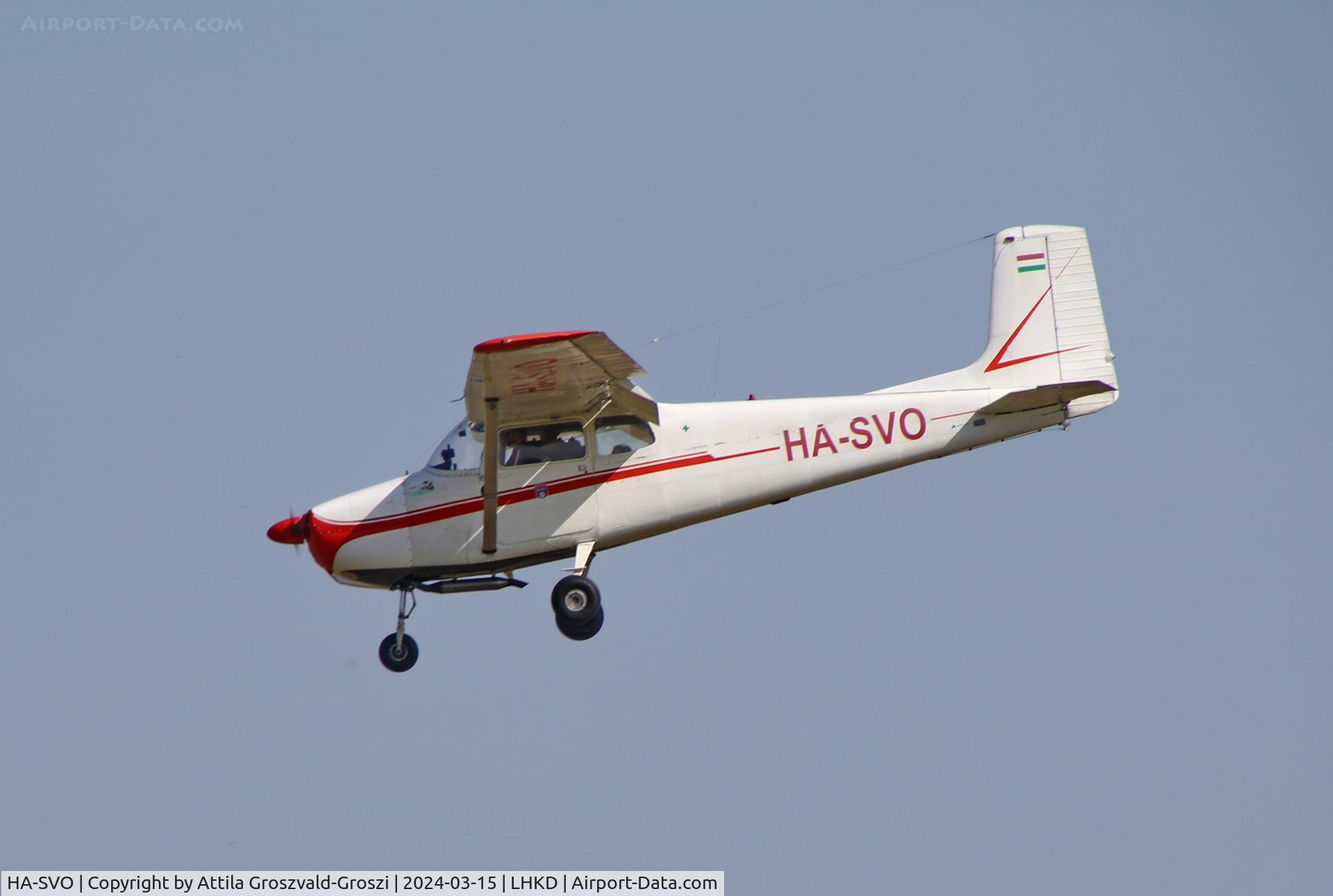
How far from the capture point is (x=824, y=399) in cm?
1576

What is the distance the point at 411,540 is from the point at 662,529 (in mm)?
2533

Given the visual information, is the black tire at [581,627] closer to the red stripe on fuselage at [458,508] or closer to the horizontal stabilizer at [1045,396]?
the red stripe on fuselage at [458,508]

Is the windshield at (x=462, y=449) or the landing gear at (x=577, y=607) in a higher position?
the windshield at (x=462, y=449)

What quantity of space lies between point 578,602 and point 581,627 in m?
0.27

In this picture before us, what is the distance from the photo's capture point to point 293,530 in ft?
52.3

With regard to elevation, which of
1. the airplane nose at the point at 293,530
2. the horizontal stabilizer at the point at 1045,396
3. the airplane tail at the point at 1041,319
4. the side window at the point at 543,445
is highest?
the airplane tail at the point at 1041,319

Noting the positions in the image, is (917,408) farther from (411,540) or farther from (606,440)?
(411,540)

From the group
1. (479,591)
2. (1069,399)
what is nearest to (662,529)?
(479,591)

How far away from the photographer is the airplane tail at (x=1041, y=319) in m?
16.1

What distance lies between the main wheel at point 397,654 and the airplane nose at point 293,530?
1380mm

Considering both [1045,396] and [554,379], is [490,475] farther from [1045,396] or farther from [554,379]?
[1045,396]

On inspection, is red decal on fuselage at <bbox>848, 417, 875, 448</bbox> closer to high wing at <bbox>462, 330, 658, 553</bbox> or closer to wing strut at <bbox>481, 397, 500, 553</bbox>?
high wing at <bbox>462, 330, 658, 553</bbox>

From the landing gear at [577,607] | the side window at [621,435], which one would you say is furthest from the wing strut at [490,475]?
the side window at [621,435]

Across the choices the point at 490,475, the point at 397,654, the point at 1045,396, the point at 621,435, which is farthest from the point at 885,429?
the point at 397,654
